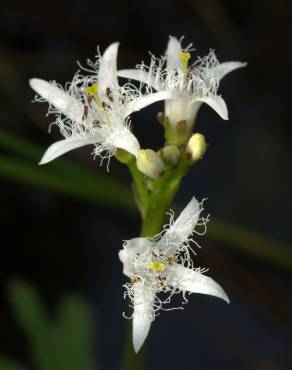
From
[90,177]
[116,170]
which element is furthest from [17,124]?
[90,177]

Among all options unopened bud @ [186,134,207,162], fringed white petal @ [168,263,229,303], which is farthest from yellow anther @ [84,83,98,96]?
fringed white petal @ [168,263,229,303]

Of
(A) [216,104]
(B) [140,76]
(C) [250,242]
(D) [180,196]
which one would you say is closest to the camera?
(A) [216,104]

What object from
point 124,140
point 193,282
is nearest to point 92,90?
point 124,140

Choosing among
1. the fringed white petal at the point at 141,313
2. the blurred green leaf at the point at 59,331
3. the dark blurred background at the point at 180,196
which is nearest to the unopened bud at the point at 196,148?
the fringed white petal at the point at 141,313

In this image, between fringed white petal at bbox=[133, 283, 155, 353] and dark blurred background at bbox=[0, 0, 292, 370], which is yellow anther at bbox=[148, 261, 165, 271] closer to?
fringed white petal at bbox=[133, 283, 155, 353]

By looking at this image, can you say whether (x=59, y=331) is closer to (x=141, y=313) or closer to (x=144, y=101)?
(x=141, y=313)

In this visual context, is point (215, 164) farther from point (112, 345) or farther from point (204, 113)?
point (112, 345)
